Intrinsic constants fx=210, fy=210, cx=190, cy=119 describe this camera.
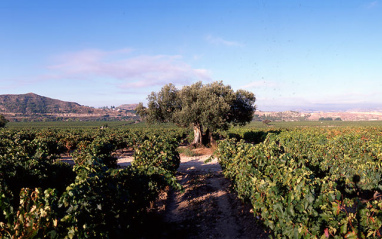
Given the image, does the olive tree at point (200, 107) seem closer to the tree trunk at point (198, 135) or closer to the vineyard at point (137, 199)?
the tree trunk at point (198, 135)

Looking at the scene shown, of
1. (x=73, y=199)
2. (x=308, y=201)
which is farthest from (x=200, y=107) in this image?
(x=73, y=199)

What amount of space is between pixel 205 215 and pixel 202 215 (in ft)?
0.41

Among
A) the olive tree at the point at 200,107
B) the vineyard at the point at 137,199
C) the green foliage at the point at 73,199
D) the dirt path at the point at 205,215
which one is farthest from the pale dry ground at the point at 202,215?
the olive tree at the point at 200,107

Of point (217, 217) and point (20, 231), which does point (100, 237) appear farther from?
point (217, 217)

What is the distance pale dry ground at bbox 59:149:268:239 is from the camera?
290 inches

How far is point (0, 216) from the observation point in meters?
3.90

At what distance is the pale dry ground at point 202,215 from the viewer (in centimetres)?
736

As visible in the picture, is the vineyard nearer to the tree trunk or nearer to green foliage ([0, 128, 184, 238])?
green foliage ([0, 128, 184, 238])

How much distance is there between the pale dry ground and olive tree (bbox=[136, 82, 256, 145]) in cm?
1043

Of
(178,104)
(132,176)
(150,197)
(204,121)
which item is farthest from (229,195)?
(178,104)

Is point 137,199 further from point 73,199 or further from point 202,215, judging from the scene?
point 202,215

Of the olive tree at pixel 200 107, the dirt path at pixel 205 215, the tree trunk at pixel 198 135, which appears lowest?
the dirt path at pixel 205 215

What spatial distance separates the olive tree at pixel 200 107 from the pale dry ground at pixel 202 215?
1043 centimetres

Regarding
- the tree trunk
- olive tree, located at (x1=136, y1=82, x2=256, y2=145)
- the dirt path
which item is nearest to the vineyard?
the dirt path
